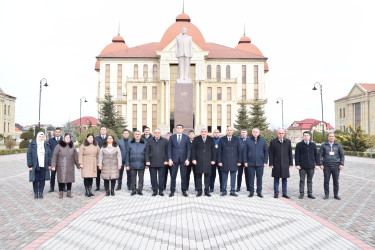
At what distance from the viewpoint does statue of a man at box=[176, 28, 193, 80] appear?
19.2 meters

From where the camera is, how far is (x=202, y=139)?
9305 mm

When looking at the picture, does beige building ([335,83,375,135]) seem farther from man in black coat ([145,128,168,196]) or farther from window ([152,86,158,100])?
man in black coat ([145,128,168,196])

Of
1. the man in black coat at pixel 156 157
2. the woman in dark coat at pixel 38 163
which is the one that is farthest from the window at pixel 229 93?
the woman in dark coat at pixel 38 163

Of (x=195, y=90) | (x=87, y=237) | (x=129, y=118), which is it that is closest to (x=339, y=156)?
(x=87, y=237)

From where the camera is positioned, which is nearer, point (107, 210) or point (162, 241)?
A: point (162, 241)

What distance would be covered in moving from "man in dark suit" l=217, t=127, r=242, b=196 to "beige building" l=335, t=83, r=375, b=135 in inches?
2654

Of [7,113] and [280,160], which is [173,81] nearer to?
[7,113]

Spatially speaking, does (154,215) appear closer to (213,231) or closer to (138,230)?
(138,230)

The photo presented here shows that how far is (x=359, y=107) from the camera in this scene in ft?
231

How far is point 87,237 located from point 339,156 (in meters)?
7.43

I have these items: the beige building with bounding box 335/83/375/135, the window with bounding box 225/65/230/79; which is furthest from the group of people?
the beige building with bounding box 335/83/375/135

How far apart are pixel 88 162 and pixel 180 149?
9.39 ft

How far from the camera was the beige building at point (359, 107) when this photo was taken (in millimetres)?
65812

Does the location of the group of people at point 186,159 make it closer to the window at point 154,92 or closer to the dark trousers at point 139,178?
the dark trousers at point 139,178
